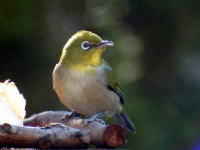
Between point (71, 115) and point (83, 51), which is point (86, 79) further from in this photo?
point (71, 115)

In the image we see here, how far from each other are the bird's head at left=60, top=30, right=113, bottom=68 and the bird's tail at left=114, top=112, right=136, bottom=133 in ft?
2.64

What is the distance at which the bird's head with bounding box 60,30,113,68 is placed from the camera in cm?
635

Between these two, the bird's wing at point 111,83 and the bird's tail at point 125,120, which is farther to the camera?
the bird's tail at point 125,120

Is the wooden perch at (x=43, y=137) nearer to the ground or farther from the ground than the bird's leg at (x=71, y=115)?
farther from the ground

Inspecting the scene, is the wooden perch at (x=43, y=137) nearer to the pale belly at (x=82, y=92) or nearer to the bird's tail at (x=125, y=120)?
the pale belly at (x=82, y=92)

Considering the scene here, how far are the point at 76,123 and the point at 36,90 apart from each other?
2.70 meters

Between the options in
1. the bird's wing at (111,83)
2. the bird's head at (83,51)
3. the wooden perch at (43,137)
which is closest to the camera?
the wooden perch at (43,137)

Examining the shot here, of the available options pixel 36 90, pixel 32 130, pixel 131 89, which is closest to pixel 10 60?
pixel 36 90

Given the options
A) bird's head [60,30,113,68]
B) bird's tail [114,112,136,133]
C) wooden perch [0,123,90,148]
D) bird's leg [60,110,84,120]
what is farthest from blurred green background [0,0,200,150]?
wooden perch [0,123,90,148]

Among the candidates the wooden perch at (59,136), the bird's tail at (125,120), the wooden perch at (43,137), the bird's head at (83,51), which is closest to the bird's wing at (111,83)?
the bird's head at (83,51)

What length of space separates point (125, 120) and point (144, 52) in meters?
0.76

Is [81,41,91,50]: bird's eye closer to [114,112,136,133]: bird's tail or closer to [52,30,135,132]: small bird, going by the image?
[52,30,135,132]: small bird

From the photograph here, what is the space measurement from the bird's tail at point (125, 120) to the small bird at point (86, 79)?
1.35ft

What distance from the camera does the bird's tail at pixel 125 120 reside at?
7.05 meters
